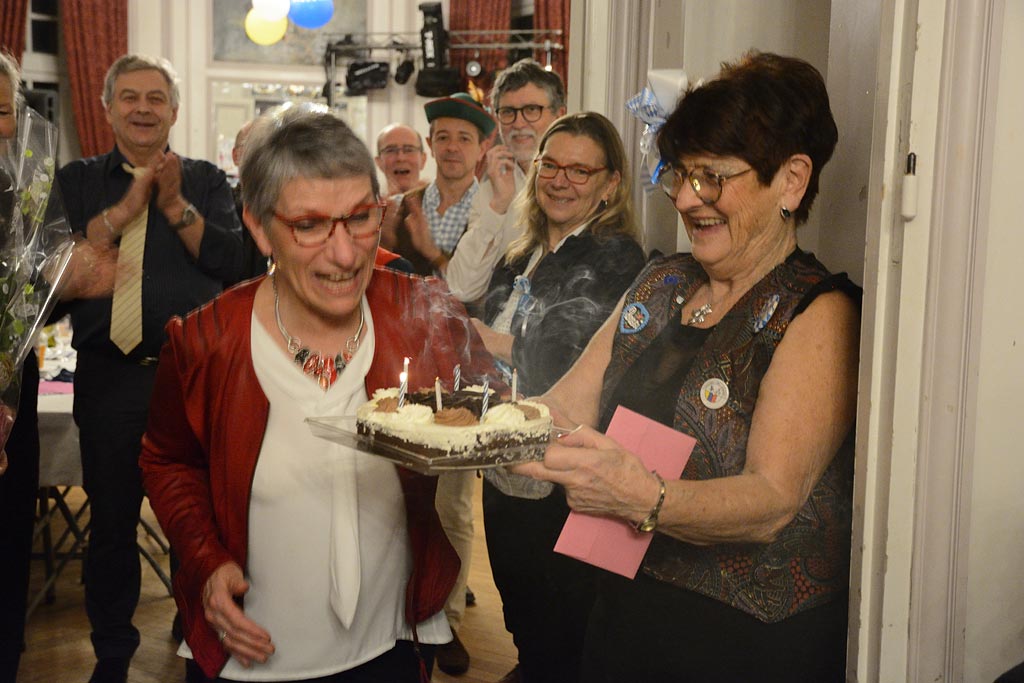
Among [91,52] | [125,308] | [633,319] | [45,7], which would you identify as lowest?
[125,308]

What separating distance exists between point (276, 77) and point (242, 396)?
9019mm

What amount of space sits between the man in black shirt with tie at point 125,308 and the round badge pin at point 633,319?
5.99ft

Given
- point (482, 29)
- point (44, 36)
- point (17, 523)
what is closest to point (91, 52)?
point (44, 36)

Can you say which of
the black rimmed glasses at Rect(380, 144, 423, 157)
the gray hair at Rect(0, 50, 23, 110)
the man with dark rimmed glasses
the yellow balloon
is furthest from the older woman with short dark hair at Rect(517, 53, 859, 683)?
the yellow balloon

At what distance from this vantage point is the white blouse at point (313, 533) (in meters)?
1.57

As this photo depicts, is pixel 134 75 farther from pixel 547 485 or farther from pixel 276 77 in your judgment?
pixel 276 77

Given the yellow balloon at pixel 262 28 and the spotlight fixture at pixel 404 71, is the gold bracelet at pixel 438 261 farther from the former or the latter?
the spotlight fixture at pixel 404 71

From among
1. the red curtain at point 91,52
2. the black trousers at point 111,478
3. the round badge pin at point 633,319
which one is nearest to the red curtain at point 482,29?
the red curtain at point 91,52

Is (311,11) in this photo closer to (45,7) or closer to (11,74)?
(45,7)

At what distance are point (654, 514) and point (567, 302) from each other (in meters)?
0.71

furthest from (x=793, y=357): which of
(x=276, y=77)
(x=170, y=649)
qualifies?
(x=276, y=77)

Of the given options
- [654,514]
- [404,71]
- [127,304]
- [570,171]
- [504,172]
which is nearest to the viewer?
[654,514]

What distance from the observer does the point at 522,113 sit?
107 inches

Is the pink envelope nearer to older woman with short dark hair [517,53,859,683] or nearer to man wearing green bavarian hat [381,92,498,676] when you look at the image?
older woman with short dark hair [517,53,859,683]
